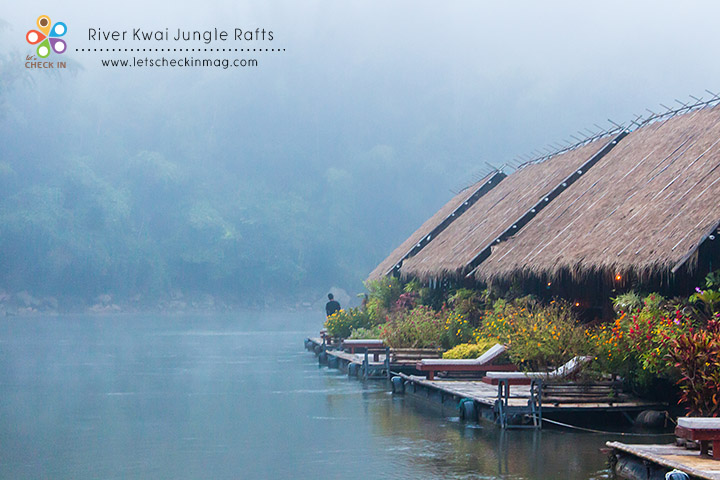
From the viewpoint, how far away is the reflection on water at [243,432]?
15570 mm

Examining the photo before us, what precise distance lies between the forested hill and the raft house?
86085 millimetres

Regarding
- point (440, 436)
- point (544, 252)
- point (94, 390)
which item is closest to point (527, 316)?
point (544, 252)

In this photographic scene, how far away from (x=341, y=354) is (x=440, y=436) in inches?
706

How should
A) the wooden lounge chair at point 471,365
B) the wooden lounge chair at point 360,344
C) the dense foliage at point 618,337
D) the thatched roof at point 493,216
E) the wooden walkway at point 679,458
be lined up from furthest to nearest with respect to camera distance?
the wooden lounge chair at point 360,344
the thatched roof at point 493,216
the wooden lounge chair at point 471,365
the dense foliage at point 618,337
the wooden walkway at point 679,458

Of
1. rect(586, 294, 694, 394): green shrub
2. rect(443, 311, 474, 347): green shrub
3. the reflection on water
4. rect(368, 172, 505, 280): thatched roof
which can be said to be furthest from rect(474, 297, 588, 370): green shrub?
rect(368, 172, 505, 280): thatched roof

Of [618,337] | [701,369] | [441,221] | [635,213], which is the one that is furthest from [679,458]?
[441,221]

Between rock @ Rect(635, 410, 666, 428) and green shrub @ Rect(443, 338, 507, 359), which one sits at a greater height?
green shrub @ Rect(443, 338, 507, 359)

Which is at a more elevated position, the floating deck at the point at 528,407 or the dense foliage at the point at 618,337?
the dense foliage at the point at 618,337

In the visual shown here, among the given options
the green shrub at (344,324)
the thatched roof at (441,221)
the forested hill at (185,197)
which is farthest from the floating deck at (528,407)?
the forested hill at (185,197)

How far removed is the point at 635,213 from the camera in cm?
2219

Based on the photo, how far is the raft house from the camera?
18844 mm

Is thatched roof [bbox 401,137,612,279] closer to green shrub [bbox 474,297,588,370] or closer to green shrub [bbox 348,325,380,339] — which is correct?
green shrub [bbox 348,325,380,339]

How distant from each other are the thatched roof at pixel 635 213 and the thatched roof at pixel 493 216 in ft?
4.00

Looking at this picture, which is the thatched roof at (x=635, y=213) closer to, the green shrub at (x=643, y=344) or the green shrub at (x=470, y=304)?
the green shrub at (x=643, y=344)
